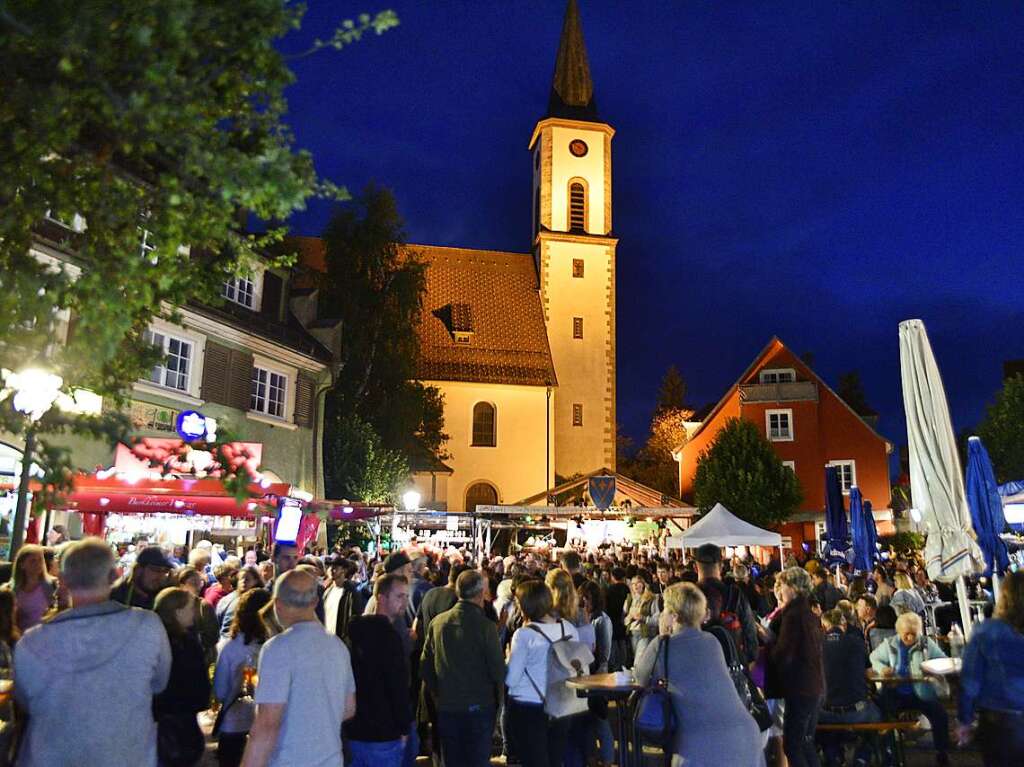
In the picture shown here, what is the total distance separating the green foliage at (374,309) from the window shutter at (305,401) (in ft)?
19.9

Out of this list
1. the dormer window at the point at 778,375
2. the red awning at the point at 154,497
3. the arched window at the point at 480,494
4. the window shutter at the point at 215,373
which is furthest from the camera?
the arched window at the point at 480,494

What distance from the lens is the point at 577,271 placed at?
1783 inches

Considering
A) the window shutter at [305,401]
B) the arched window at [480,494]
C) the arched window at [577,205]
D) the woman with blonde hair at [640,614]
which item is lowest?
the woman with blonde hair at [640,614]

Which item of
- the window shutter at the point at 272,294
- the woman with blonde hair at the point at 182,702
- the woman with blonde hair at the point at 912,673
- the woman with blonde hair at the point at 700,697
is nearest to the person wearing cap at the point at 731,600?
the woman with blonde hair at the point at 912,673

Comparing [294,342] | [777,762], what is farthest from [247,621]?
[294,342]

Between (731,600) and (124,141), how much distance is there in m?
6.05

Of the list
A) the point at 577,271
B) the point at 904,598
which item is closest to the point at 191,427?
the point at 904,598

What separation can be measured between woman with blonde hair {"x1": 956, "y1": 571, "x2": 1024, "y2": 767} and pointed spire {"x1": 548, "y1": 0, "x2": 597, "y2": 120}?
4572cm

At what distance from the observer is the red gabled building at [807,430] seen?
3538 centimetres

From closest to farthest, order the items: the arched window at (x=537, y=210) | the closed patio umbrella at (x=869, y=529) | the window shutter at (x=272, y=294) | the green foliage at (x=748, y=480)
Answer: the closed patio umbrella at (x=869, y=529), the window shutter at (x=272, y=294), the green foliage at (x=748, y=480), the arched window at (x=537, y=210)

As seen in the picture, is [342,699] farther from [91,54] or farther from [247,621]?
[91,54]

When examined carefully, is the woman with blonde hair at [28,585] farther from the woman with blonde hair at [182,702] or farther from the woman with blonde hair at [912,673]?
the woman with blonde hair at [912,673]

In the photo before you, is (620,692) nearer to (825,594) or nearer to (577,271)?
(825,594)

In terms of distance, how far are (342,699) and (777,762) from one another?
443 centimetres
